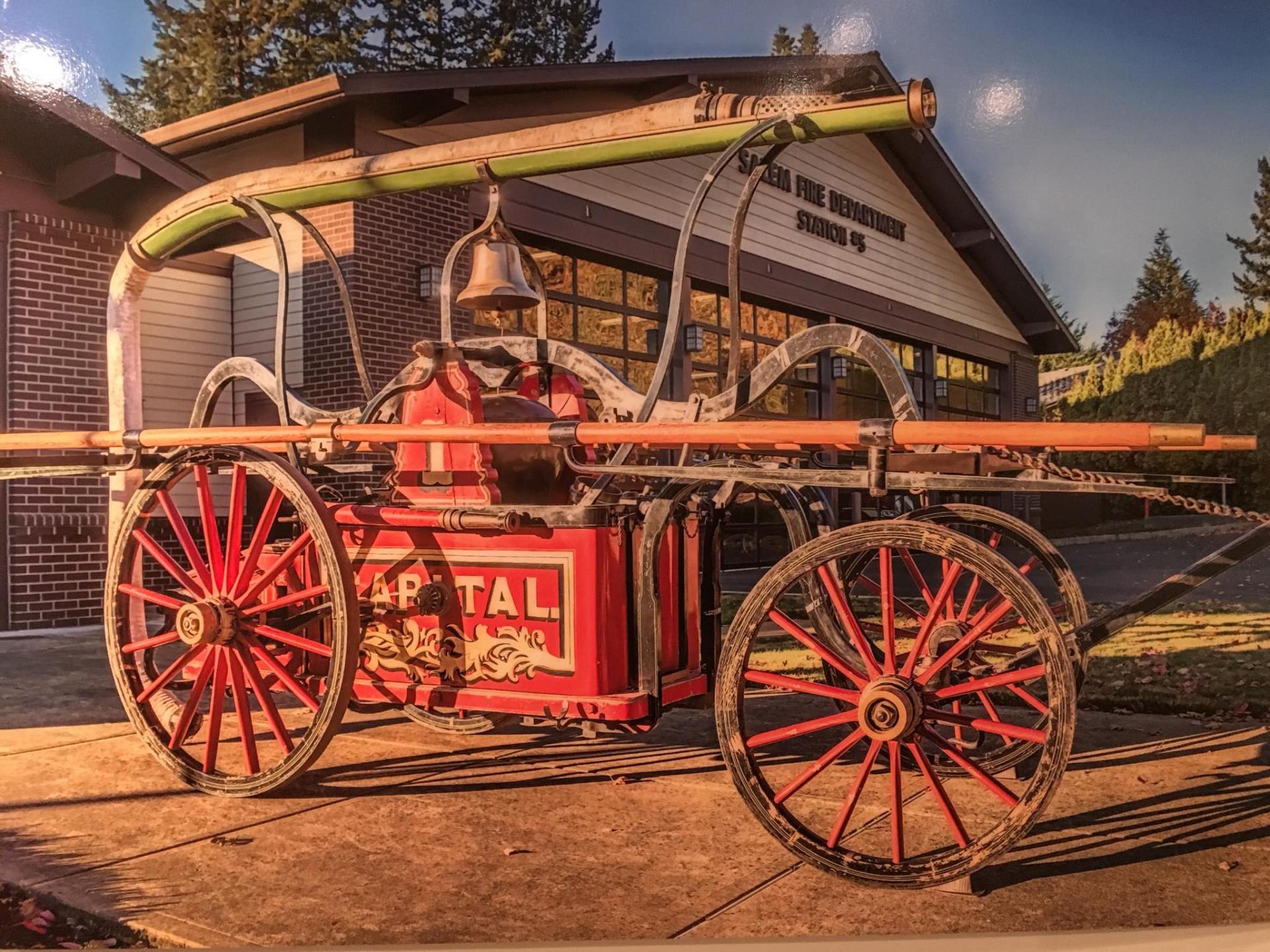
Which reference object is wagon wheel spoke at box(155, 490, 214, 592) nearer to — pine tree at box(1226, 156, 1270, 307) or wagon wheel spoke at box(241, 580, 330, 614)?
wagon wheel spoke at box(241, 580, 330, 614)

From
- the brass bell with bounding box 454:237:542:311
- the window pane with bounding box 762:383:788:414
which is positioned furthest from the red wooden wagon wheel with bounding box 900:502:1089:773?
the brass bell with bounding box 454:237:542:311

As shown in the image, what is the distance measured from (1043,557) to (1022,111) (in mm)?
1503

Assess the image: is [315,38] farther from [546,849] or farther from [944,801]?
[944,801]

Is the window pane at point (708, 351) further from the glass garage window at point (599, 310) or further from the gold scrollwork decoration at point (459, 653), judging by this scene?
the gold scrollwork decoration at point (459, 653)

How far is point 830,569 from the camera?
9.54 ft

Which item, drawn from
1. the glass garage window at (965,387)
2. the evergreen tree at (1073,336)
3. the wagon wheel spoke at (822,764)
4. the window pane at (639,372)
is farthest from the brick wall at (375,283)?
the wagon wheel spoke at (822,764)

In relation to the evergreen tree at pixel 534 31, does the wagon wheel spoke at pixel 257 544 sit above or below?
below

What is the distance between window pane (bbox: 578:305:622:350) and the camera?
4.85m

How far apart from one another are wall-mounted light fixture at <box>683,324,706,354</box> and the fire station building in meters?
0.07

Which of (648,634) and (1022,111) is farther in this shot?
(648,634)

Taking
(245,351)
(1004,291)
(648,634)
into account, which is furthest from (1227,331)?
(245,351)

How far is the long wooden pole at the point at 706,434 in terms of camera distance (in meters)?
2.42

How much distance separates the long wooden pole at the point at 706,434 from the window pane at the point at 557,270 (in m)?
2.19

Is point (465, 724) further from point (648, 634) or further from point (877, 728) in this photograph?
point (877, 728)
